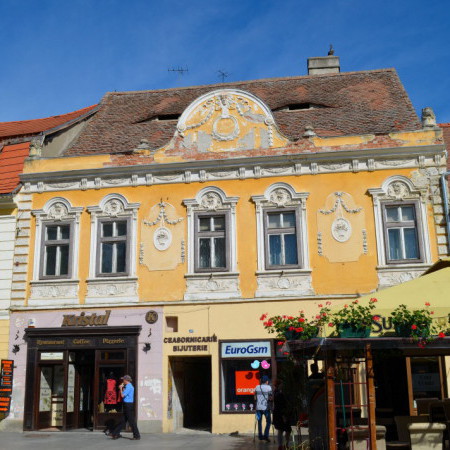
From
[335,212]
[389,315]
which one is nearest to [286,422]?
[389,315]

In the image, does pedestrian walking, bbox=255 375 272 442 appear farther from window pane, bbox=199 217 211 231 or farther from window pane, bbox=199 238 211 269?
window pane, bbox=199 217 211 231

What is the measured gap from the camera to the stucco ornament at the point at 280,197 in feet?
55.4

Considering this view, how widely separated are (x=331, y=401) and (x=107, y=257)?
10.3 metres

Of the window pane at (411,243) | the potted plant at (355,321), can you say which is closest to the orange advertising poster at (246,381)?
the window pane at (411,243)

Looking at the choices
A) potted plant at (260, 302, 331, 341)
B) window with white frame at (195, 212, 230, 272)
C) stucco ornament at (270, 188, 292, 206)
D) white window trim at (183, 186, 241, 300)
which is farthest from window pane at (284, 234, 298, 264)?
potted plant at (260, 302, 331, 341)

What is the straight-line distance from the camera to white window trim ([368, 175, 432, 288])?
15836 millimetres

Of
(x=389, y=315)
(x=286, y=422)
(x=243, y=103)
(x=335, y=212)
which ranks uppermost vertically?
(x=243, y=103)

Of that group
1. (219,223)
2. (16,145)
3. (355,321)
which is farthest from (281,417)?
(16,145)

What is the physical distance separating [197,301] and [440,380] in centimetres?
655

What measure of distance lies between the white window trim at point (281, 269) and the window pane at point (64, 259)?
18.3 feet

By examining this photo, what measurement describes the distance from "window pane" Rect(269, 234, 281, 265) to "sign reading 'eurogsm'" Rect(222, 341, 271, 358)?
222 centimetres

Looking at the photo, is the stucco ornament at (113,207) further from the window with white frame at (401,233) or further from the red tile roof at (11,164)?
the window with white frame at (401,233)

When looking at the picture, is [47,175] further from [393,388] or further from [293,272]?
[393,388]

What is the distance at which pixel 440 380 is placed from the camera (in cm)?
1519
